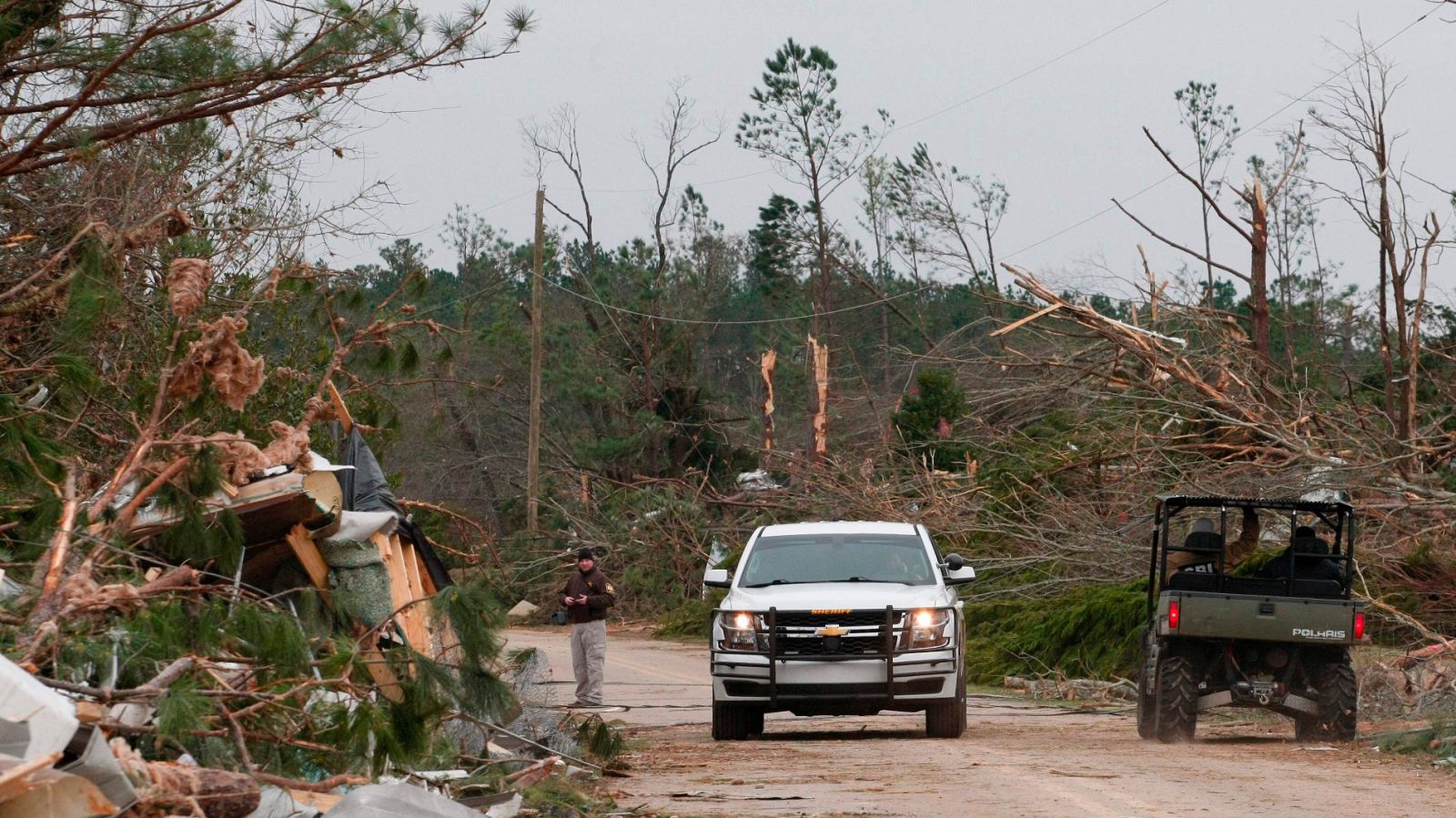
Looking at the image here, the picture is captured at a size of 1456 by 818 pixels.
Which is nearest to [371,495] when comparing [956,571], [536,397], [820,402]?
[956,571]

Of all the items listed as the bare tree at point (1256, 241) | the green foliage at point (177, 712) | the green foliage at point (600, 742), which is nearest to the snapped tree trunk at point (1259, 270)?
the bare tree at point (1256, 241)

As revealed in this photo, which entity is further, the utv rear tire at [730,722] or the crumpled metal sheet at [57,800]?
the utv rear tire at [730,722]

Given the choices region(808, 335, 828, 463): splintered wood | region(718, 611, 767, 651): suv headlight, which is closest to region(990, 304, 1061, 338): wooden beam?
region(718, 611, 767, 651): suv headlight

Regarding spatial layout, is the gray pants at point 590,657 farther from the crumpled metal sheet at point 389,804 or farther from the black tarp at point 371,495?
the crumpled metal sheet at point 389,804

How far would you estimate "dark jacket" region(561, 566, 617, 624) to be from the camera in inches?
722

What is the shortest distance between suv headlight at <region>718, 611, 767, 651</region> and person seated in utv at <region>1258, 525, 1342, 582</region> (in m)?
4.31

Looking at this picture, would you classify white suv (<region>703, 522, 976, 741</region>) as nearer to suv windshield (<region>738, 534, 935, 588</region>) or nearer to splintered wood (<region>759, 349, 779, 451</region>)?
suv windshield (<region>738, 534, 935, 588</region>)

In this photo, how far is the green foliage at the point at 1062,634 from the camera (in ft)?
65.5

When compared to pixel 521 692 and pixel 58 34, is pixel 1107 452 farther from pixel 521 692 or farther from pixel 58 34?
pixel 58 34

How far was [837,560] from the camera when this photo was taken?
15.6 metres

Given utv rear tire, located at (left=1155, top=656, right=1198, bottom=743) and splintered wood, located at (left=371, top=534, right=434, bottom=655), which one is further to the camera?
utv rear tire, located at (left=1155, top=656, right=1198, bottom=743)

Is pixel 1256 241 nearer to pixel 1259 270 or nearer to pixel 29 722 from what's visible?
pixel 1259 270

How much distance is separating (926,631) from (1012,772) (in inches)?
117

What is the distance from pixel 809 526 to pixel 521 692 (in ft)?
17.3
